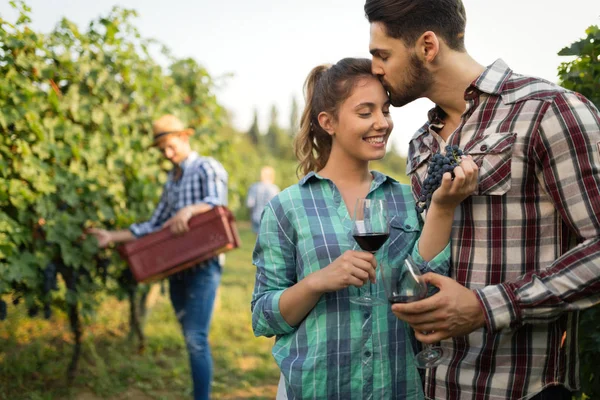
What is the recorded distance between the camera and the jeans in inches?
170

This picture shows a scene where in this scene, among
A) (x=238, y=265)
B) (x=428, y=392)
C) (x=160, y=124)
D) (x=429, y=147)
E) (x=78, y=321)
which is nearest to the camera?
(x=428, y=392)

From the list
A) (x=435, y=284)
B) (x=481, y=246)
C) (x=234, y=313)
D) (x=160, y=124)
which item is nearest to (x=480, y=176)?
(x=481, y=246)

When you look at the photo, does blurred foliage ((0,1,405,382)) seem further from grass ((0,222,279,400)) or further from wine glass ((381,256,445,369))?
wine glass ((381,256,445,369))

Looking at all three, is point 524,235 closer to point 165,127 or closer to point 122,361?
point 165,127

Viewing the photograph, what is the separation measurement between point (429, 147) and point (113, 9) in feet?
12.6

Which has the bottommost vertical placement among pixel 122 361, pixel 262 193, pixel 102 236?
pixel 122 361

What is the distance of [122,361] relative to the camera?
18.0 ft

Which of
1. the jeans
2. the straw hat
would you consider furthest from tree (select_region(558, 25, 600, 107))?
the straw hat

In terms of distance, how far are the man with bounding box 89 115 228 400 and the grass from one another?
2.73ft

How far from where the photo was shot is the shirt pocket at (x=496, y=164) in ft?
5.95

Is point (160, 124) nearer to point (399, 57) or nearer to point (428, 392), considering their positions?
point (399, 57)

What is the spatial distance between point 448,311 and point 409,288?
0.14m

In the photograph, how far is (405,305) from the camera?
1775 mm

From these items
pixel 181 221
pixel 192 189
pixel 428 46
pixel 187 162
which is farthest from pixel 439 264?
pixel 187 162
